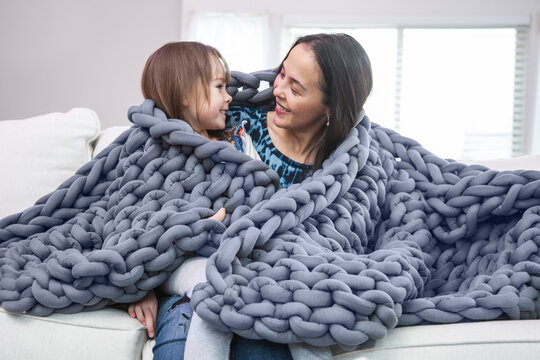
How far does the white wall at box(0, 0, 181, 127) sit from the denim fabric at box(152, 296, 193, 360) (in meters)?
3.15

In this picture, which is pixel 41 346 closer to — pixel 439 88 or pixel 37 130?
pixel 37 130

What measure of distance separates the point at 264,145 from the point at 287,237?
434 mm

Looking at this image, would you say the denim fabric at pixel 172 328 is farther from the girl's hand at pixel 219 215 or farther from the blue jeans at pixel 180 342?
the girl's hand at pixel 219 215

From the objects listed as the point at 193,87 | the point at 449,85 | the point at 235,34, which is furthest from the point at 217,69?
the point at 449,85

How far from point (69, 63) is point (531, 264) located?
3.68 m

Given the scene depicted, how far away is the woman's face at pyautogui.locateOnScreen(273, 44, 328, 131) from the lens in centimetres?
145

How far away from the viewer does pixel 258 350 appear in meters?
1.04

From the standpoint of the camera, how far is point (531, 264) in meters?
1.15

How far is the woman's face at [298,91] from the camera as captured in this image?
1.45 metres

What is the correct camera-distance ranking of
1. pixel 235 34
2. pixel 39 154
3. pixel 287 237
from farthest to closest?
1. pixel 235 34
2. pixel 39 154
3. pixel 287 237

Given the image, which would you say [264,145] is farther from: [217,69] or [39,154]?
[39,154]

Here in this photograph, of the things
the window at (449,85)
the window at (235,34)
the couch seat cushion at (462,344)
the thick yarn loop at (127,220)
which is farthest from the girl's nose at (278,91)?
the window at (449,85)

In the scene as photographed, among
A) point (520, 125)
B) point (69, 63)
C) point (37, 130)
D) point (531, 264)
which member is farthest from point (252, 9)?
point (531, 264)

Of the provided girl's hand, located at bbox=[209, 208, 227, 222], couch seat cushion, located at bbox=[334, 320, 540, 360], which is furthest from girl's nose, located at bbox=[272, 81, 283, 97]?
couch seat cushion, located at bbox=[334, 320, 540, 360]
